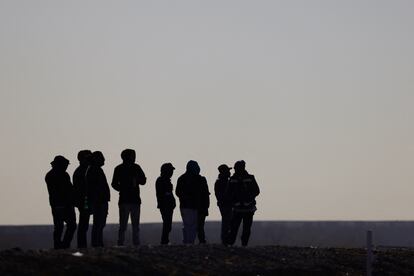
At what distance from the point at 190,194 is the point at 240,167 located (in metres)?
1.24

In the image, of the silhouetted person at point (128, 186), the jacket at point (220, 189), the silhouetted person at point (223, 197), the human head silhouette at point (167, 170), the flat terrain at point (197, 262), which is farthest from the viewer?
the jacket at point (220, 189)

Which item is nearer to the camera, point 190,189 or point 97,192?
point 97,192

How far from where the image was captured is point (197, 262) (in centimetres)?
3675

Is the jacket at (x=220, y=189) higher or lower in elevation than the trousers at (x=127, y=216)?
higher

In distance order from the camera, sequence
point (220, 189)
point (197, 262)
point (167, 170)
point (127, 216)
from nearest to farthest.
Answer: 1. point (197, 262)
2. point (127, 216)
3. point (167, 170)
4. point (220, 189)

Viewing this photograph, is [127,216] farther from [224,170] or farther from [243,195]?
[224,170]

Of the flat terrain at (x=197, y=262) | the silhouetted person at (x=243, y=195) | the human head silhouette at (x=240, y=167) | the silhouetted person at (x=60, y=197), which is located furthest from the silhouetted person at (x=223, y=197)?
the silhouetted person at (x=60, y=197)

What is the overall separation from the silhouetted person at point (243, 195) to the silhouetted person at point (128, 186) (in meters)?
2.97

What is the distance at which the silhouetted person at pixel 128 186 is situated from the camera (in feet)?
135

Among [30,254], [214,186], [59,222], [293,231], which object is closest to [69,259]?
[30,254]

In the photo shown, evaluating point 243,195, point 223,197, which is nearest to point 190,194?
point 243,195

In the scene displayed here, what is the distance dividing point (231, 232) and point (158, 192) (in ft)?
6.26

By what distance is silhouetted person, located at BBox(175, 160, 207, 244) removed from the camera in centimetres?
4319

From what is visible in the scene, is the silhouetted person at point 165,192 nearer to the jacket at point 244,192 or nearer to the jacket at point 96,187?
the jacket at point 244,192
